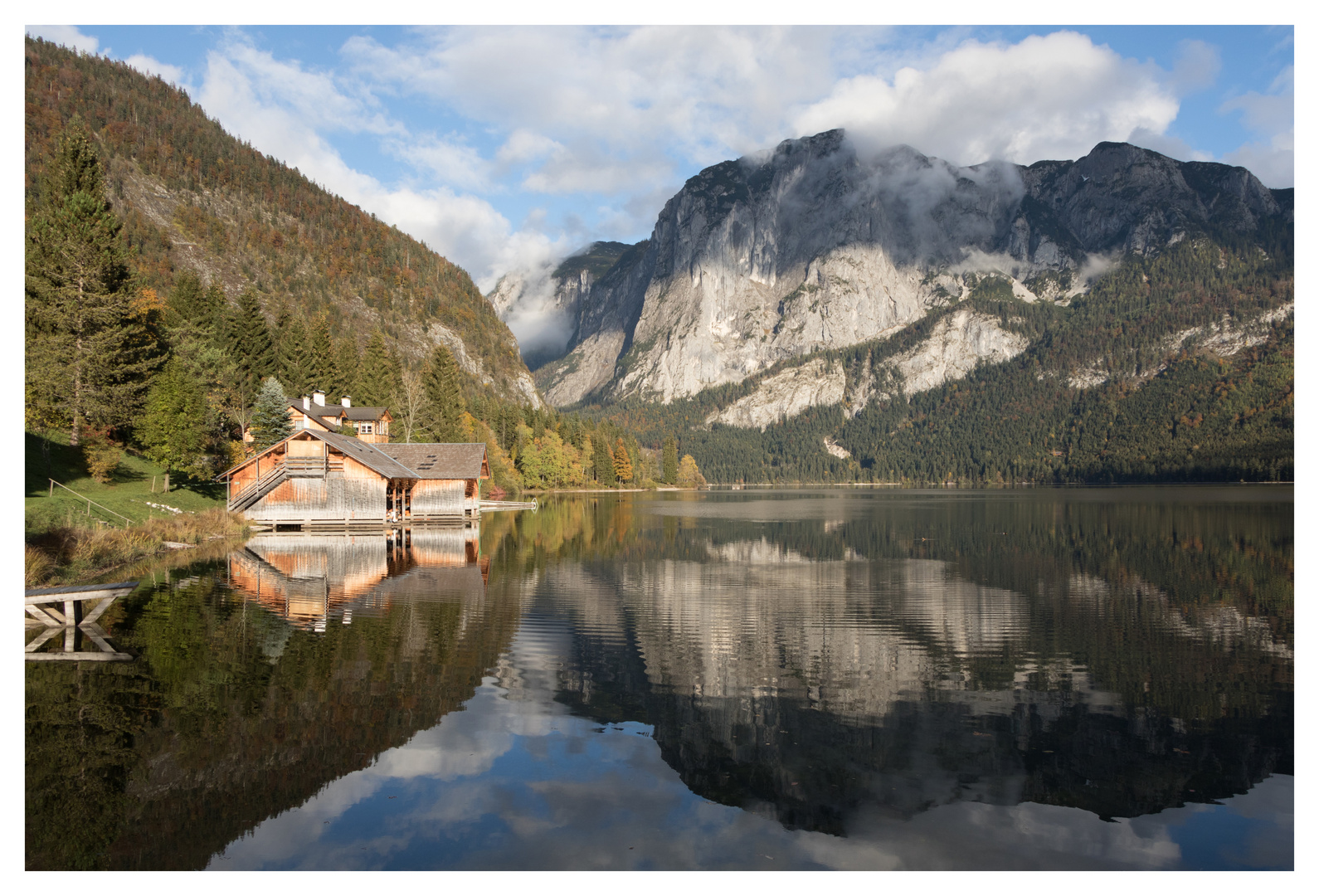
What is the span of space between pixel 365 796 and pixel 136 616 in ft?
49.8

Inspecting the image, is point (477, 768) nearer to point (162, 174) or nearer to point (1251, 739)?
point (1251, 739)

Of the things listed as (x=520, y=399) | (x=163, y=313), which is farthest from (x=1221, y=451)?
(x=163, y=313)

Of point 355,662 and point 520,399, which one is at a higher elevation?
point 520,399

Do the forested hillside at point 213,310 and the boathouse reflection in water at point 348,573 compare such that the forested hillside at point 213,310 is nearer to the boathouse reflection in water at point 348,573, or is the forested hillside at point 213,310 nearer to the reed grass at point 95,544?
the reed grass at point 95,544

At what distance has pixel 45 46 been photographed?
140 metres

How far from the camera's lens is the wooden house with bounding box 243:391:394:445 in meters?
68.9

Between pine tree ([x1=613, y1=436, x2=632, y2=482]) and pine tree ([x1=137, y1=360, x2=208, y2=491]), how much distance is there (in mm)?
104452

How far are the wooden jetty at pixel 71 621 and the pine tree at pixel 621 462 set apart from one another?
135 metres

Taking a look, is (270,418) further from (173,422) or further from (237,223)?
(237,223)

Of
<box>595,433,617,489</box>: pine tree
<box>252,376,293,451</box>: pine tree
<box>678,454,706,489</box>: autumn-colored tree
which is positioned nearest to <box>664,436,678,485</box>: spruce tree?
<box>678,454,706,489</box>: autumn-colored tree

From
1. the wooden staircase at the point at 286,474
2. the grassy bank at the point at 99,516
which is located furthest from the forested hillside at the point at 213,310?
the wooden staircase at the point at 286,474

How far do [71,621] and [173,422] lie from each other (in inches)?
1442

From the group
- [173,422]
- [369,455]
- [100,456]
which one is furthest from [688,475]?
[100,456]

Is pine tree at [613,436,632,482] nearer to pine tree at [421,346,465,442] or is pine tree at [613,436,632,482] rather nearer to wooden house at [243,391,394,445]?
pine tree at [421,346,465,442]
